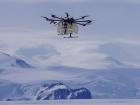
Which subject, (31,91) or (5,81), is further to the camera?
(31,91)

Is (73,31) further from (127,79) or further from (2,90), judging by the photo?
(2,90)

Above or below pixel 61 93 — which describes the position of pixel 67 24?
above

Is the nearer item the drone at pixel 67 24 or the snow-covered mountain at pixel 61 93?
the drone at pixel 67 24

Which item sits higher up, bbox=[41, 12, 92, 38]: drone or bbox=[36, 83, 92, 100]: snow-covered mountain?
bbox=[41, 12, 92, 38]: drone

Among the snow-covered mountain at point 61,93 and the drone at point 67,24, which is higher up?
the drone at point 67,24

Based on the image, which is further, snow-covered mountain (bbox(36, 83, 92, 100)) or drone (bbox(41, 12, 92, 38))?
snow-covered mountain (bbox(36, 83, 92, 100))

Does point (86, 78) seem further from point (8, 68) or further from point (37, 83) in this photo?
point (37, 83)

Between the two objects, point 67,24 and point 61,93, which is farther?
point 61,93

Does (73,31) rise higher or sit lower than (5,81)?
higher

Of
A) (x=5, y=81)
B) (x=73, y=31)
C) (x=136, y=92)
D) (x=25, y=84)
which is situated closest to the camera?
(x=73, y=31)

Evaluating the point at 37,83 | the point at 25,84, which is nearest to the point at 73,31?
the point at 25,84

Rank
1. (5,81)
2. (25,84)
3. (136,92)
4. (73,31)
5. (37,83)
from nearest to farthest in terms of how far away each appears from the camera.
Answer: (73,31) → (136,92) → (5,81) → (25,84) → (37,83)
